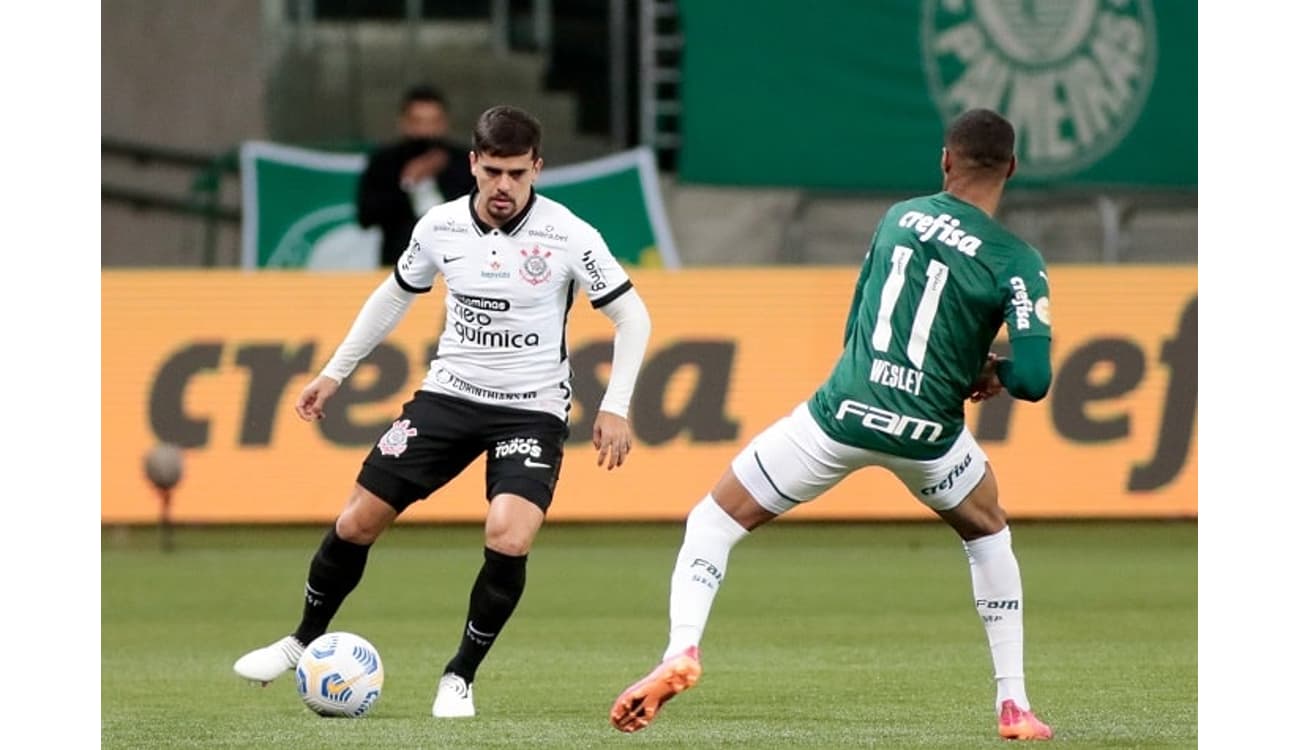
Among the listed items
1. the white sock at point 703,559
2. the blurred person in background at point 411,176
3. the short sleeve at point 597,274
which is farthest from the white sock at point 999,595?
the blurred person in background at point 411,176

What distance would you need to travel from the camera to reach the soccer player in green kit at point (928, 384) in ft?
22.1

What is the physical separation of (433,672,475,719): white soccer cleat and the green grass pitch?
0.10 m

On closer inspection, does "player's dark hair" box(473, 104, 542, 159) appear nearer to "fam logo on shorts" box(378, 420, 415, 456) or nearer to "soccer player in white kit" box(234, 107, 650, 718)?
"soccer player in white kit" box(234, 107, 650, 718)

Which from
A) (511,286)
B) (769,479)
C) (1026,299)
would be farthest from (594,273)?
(1026,299)

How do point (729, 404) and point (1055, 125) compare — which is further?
point (1055, 125)

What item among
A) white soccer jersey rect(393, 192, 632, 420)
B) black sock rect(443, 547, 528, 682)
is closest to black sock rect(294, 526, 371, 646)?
black sock rect(443, 547, 528, 682)

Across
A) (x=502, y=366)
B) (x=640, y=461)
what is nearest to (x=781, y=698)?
(x=502, y=366)

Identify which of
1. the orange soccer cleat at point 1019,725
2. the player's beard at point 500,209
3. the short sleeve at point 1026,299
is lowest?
the orange soccer cleat at point 1019,725

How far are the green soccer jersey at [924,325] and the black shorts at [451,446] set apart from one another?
4.59 ft

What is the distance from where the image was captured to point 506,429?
805 cm

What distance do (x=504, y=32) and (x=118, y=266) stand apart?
3560 mm

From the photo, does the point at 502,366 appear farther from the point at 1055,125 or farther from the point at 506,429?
the point at 1055,125

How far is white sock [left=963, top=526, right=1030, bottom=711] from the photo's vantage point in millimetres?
7062

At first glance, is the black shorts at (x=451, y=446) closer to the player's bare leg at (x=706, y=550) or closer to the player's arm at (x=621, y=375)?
the player's arm at (x=621, y=375)
